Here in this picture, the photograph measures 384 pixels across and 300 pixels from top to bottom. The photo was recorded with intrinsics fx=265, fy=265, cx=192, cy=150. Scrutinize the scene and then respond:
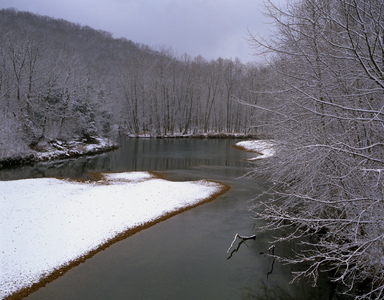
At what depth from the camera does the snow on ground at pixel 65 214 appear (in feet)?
25.0

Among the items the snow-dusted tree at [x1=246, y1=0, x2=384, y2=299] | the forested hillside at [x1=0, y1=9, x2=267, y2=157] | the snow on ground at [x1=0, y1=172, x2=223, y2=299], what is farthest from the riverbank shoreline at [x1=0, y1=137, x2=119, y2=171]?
the snow-dusted tree at [x1=246, y1=0, x2=384, y2=299]

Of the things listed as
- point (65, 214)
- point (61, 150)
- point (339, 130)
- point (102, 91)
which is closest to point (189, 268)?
point (339, 130)

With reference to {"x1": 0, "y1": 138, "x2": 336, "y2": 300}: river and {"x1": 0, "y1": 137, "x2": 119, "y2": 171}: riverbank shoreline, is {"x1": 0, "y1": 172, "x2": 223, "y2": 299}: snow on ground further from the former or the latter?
{"x1": 0, "y1": 137, "x2": 119, "y2": 171}: riverbank shoreline

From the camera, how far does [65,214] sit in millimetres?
10812

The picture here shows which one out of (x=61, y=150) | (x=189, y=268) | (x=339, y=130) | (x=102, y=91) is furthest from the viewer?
(x=102, y=91)

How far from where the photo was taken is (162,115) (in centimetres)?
5497

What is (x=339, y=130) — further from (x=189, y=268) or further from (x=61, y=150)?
(x=61, y=150)

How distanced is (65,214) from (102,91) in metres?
31.3

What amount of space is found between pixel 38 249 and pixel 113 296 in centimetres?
340

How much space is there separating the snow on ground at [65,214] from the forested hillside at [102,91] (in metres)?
5.96

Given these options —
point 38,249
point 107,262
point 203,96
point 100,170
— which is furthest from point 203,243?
point 203,96

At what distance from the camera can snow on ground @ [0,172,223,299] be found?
7.63 meters

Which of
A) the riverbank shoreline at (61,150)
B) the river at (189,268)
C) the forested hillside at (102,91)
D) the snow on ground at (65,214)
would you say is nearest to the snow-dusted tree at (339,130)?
the river at (189,268)

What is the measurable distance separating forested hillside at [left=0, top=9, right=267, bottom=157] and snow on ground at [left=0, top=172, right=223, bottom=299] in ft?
19.5
